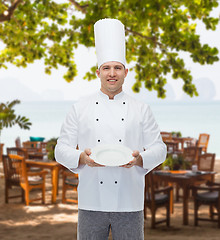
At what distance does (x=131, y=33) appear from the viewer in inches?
294

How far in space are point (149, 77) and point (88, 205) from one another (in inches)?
210

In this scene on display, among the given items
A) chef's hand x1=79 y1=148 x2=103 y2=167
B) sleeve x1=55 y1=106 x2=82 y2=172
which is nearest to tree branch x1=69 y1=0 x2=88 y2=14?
sleeve x1=55 y1=106 x2=82 y2=172

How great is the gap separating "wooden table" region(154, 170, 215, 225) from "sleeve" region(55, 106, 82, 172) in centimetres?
389

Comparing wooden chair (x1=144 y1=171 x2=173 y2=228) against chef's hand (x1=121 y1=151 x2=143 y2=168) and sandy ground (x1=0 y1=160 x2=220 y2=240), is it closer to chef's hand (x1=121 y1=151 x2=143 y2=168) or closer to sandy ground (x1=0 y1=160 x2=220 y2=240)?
sandy ground (x1=0 y1=160 x2=220 y2=240)

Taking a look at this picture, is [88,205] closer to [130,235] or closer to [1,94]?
[130,235]

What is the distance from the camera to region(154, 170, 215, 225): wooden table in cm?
566

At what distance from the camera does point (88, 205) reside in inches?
78.3

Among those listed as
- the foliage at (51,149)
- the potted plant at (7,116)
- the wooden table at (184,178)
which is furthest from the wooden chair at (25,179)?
the potted plant at (7,116)

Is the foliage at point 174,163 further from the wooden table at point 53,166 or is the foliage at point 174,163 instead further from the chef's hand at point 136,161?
the chef's hand at point 136,161

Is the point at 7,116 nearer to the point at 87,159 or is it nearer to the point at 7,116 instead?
the point at 7,116

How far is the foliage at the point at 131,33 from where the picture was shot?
17.8 feet

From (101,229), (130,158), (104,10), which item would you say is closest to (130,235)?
(101,229)

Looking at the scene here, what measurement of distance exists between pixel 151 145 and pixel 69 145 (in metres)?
0.41

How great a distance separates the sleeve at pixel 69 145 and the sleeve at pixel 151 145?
329 millimetres
